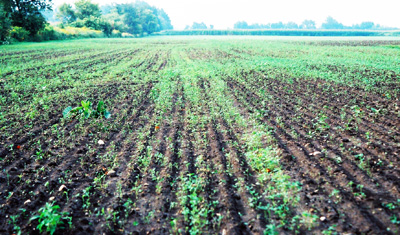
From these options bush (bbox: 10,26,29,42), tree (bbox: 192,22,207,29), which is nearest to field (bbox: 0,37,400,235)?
bush (bbox: 10,26,29,42)

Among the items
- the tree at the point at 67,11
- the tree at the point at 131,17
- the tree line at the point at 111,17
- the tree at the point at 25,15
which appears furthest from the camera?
the tree at the point at 131,17

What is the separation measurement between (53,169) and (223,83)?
834 centimetres

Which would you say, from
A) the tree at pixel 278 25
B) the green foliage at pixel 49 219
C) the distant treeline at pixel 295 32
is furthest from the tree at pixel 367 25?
the green foliage at pixel 49 219

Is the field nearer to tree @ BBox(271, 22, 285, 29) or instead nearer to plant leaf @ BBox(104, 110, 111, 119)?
plant leaf @ BBox(104, 110, 111, 119)

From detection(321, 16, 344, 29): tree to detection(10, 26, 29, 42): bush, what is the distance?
148m

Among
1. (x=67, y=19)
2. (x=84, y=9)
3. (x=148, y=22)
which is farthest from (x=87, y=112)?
(x=148, y=22)

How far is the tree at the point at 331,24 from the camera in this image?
14031 cm

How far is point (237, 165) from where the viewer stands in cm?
472

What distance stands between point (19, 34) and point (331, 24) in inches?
6136

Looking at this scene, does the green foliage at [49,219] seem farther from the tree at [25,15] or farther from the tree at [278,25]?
the tree at [278,25]

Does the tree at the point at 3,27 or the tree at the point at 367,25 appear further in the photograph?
the tree at the point at 367,25

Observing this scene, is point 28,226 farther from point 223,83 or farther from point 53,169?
point 223,83

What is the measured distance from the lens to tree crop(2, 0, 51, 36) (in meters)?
37.3

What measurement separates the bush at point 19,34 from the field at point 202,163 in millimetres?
31099
